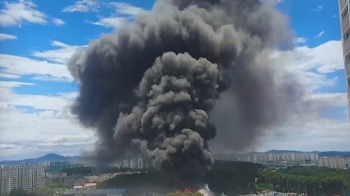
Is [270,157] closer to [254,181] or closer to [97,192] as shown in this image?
[254,181]

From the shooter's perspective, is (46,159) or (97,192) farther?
(46,159)

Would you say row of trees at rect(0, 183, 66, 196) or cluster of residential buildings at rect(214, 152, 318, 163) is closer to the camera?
row of trees at rect(0, 183, 66, 196)

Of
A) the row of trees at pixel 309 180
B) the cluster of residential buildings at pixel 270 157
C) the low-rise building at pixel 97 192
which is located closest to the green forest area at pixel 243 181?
the row of trees at pixel 309 180

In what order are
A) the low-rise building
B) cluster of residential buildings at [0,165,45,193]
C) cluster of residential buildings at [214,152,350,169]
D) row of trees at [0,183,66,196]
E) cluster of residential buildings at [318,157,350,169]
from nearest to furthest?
the low-rise building
row of trees at [0,183,66,196]
cluster of residential buildings at [0,165,45,193]
cluster of residential buildings at [318,157,350,169]
cluster of residential buildings at [214,152,350,169]

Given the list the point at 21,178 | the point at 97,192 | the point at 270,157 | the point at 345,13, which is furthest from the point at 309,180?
the point at 21,178

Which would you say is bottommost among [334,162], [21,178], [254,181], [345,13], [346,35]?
[254,181]

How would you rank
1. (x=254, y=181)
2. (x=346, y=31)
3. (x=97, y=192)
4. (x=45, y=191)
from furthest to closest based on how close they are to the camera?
(x=254, y=181) → (x=45, y=191) → (x=97, y=192) → (x=346, y=31)

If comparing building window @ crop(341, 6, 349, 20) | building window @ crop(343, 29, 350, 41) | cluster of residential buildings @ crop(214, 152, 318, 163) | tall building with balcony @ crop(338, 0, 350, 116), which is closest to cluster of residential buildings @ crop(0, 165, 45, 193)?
cluster of residential buildings @ crop(214, 152, 318, 163)

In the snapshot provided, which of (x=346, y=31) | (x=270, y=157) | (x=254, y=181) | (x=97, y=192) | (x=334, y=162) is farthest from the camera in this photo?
(x=270, y=157)

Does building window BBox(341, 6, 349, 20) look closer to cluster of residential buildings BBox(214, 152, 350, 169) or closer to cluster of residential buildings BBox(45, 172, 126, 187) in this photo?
cluster of residential buildings BBox(214, 152, 350, 169)

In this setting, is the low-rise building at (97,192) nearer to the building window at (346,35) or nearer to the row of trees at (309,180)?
the row of trees at (309,180)
